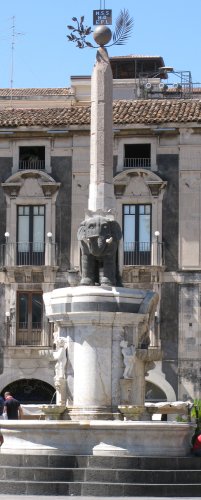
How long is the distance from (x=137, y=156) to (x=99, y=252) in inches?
1053

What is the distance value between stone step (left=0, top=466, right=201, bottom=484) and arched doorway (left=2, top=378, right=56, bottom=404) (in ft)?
92.8

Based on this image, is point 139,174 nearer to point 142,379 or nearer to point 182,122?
point 182,122

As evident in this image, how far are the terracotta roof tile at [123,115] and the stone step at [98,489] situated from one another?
102 ft

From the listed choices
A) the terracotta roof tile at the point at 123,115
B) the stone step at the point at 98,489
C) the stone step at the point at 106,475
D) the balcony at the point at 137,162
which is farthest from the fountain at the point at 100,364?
the balcony at the point at 137,162

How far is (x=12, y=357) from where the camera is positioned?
58625 millimetres

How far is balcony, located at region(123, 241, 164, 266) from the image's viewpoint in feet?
193

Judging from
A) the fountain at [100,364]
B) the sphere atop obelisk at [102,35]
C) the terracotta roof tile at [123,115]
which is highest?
the terracotta roof tile at [123,115]

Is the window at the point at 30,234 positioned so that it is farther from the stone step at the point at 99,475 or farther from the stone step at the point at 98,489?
the stone step at the point at 98,489

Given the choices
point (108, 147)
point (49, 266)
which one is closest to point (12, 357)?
point (49, 266)

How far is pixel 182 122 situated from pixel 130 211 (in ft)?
12.9

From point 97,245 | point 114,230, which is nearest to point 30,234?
point 114,230

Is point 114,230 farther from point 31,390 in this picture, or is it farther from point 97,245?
point 31,390

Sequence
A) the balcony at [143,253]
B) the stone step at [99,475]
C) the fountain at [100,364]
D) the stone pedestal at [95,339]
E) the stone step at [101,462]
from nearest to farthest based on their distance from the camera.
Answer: the stone step at [99,475], the stone step at [101,462], the fountain at [100,364], the stone pedestal at [95,339], the balcony at [143,253]

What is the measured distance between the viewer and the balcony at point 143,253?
193ft
